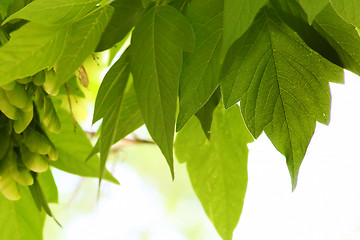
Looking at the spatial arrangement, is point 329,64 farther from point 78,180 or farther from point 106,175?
point 78,180

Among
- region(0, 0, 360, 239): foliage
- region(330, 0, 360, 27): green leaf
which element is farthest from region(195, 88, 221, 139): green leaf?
region(330, 0, 360, 27): green leaf

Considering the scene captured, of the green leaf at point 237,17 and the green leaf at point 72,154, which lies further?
the green leaf at point 72,154

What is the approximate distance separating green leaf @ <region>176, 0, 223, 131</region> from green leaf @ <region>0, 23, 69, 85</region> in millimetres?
55

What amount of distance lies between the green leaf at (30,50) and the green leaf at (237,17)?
88mm

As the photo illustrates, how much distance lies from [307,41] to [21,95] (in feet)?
0.42

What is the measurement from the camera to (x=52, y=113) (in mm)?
296

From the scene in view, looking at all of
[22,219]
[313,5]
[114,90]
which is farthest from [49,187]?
[313,5]

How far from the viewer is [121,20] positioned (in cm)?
26

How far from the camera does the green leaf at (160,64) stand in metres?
0.22

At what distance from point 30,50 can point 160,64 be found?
0.18 feet

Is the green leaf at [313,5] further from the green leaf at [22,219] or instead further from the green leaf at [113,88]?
the green leaf at [22,219]

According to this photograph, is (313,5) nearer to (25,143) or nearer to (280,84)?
(280,84)

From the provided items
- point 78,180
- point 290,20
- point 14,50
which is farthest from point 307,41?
point 78,180

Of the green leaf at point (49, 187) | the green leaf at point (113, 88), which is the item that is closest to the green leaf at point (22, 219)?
the green leaf at point (49, 187)
